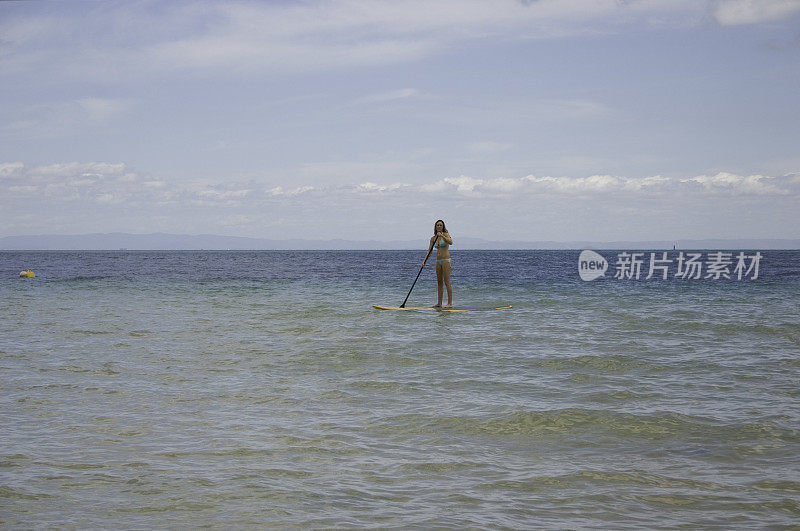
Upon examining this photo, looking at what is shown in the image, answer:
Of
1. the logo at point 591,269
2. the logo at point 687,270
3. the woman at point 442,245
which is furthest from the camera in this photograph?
the logo at point 591,269

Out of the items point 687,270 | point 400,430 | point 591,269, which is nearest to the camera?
point 400,430

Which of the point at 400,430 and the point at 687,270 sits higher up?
the point at 687,270

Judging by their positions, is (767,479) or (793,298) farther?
(793,298)

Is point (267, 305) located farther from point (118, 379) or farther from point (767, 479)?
point (767, 479)

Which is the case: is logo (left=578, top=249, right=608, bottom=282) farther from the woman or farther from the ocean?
the ocean

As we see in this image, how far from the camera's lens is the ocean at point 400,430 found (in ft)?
16.5

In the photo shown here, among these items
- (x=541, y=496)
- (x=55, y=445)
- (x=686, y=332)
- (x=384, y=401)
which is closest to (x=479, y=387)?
(x=384, y=401)

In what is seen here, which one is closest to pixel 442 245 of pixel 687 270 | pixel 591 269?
pixel 687 270

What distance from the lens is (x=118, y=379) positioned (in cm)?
991

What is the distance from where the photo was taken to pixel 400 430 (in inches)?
283

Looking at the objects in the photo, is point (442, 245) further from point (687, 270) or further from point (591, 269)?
point (591, 269)

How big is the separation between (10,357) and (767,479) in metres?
11.9

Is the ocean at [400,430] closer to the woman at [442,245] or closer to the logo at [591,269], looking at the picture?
the woman at [442,245]

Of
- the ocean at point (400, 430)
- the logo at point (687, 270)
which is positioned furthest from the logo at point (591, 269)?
the ocean at point (400, 430)
